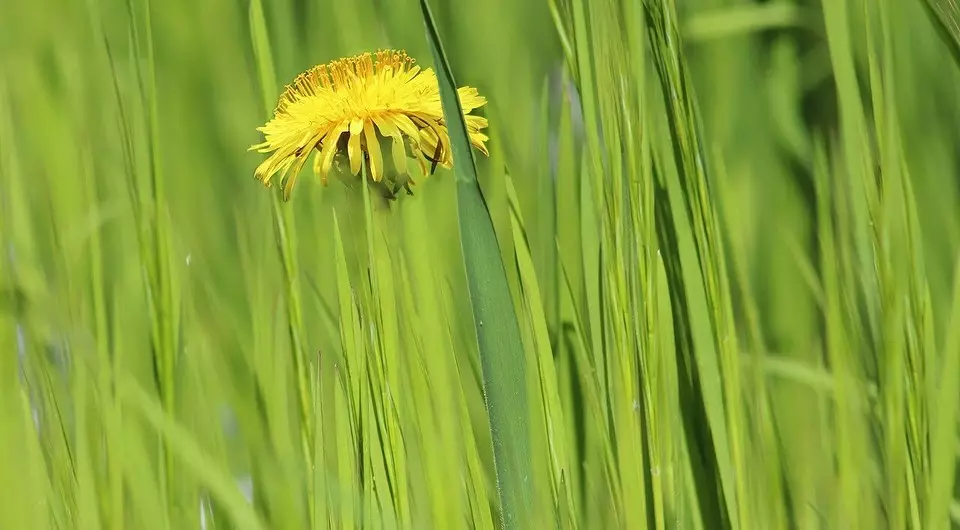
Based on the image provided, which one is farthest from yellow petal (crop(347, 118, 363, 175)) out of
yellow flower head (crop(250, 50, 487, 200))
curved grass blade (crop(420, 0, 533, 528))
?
curved grass blade (crop(420, 0, 533, 528))

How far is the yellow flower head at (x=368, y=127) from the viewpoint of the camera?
0.32 meters

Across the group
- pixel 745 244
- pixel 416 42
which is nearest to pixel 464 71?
pixel 416 42

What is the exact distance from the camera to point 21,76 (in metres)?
0.49

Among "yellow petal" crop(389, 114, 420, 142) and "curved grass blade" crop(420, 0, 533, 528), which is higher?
"yellow petal" crop(389, 114, 420, 142)

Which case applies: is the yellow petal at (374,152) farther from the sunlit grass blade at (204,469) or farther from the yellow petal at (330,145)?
the sunlit grass blade at (204,469)

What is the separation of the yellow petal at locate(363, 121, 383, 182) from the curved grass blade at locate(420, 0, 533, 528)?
0.28ft

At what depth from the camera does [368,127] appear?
1.05 feet

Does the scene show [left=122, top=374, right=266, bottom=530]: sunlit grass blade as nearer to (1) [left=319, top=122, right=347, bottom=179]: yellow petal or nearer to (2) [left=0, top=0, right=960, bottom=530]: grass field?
(2) [left=0, top=0, right=960, bottom=530]: grass field

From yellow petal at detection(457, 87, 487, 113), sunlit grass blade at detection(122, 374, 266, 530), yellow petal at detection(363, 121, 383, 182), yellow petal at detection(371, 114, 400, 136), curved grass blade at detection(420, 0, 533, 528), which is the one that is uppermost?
yellow petal at detection(457, 87, 487, 113)

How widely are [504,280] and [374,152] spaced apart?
0.11 meters

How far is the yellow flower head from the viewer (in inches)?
12.5

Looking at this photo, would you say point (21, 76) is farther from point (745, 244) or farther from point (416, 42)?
point (745, 244)

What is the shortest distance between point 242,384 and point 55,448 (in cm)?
9

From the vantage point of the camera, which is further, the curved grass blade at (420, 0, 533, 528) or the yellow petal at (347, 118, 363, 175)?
the yellow petal at (347, 118, 363, 175)
